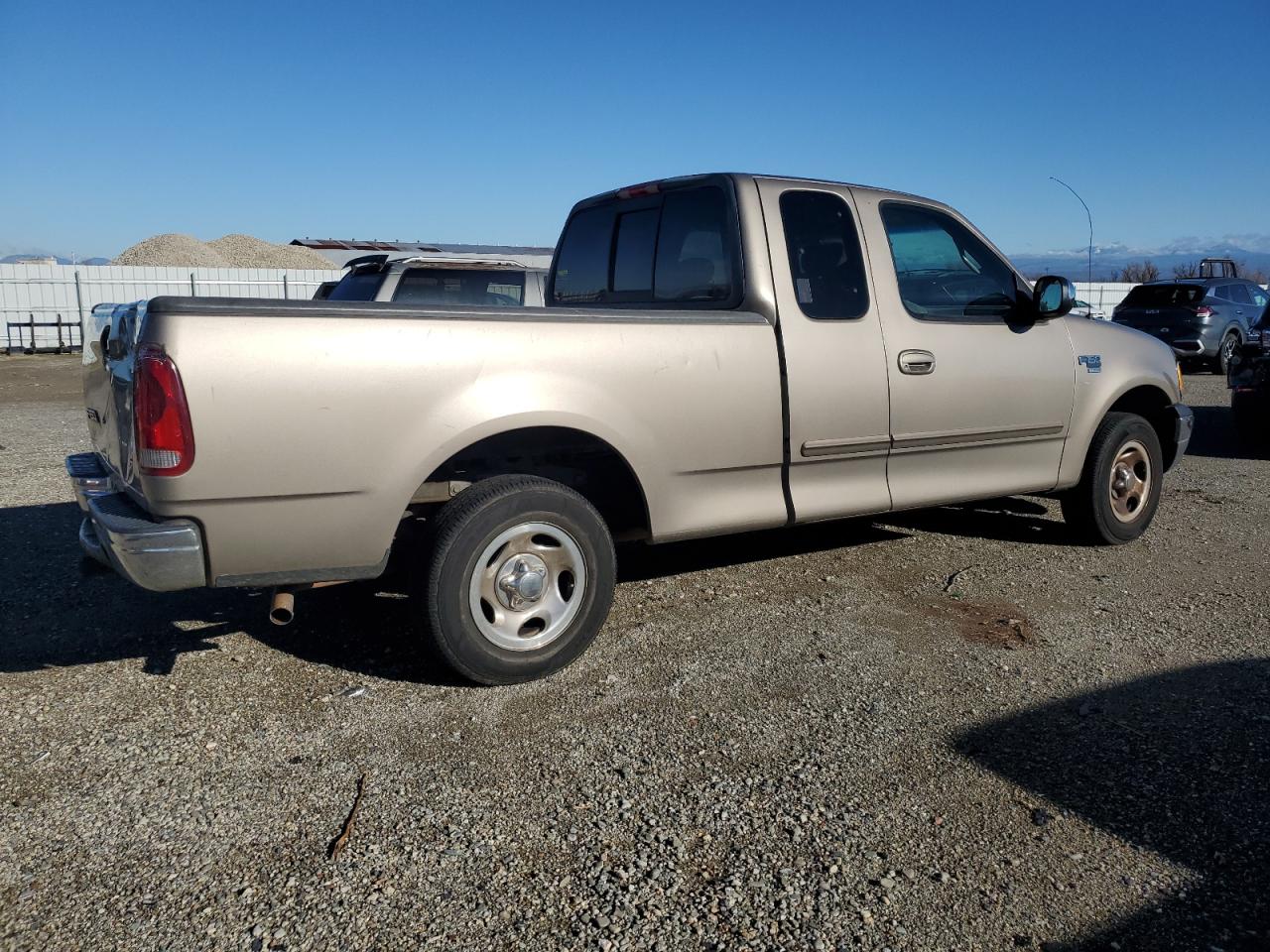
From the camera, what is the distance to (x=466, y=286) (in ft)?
31.1

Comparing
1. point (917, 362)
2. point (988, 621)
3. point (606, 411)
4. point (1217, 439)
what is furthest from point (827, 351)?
point (1217, 439)

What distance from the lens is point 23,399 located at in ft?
49.9

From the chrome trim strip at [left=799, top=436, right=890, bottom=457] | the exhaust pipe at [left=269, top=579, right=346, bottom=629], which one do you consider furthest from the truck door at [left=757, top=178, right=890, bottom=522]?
the exhaust pipe at [left=269, top=579, right=346, bottom=629]

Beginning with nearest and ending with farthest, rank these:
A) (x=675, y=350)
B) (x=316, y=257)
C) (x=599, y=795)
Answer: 1. (x=599, y=795)
2. (x=675, y=350)
3. (x=316, y=257)

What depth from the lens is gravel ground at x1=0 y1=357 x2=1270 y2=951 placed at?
2584 millimetres

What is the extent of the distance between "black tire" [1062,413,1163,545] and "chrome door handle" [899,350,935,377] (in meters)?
1.48

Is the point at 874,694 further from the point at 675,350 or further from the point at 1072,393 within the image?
the point at 1072,393

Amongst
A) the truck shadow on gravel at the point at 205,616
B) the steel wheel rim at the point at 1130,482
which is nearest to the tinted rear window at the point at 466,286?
the truck shadow on gravel at the point at 205,616

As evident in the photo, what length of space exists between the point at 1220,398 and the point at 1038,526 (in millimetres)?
9802

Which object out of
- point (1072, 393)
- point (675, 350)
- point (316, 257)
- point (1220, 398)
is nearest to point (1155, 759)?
point (675, 350)

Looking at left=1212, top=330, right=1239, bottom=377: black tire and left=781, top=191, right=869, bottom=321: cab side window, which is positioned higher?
left=781, top=191, right=869, bottom=321: cab side window

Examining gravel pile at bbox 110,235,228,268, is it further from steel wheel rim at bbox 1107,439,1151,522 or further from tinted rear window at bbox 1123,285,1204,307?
steel wheel rim at bbox 1107,439,1151,522

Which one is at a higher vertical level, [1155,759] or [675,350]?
[675,350]

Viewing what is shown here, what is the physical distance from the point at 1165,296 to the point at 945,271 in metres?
15.3
